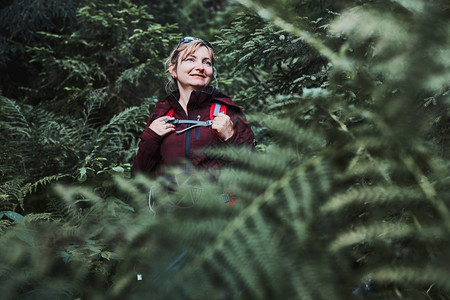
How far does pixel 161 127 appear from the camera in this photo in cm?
226

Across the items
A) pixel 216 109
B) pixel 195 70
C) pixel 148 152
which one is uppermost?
pixel 195 70

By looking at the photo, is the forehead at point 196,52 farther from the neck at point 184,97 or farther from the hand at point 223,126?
the hand at point 223,126

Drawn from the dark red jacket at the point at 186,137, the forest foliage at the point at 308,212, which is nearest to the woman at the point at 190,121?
the dark red jacket at the point at 186,137

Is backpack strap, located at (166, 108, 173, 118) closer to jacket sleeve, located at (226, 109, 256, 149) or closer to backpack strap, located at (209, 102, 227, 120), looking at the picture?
backpack strap, located at (209, 102, 227, 120)

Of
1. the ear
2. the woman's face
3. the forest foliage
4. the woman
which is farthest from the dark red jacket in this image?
the forest foliage

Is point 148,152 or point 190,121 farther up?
point 190,121

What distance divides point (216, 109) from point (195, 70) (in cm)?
35

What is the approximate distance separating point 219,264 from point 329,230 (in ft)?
0.53

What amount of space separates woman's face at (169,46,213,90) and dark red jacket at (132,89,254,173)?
0.11 meters

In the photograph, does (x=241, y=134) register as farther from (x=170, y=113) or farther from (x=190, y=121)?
(x=170, y=113)

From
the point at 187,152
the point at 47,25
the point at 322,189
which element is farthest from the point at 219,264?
the point at 47,25

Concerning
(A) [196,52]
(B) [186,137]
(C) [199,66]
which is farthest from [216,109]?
(A) [196,52]

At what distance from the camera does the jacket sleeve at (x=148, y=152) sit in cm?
228

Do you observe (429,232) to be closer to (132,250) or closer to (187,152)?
(132,250)
